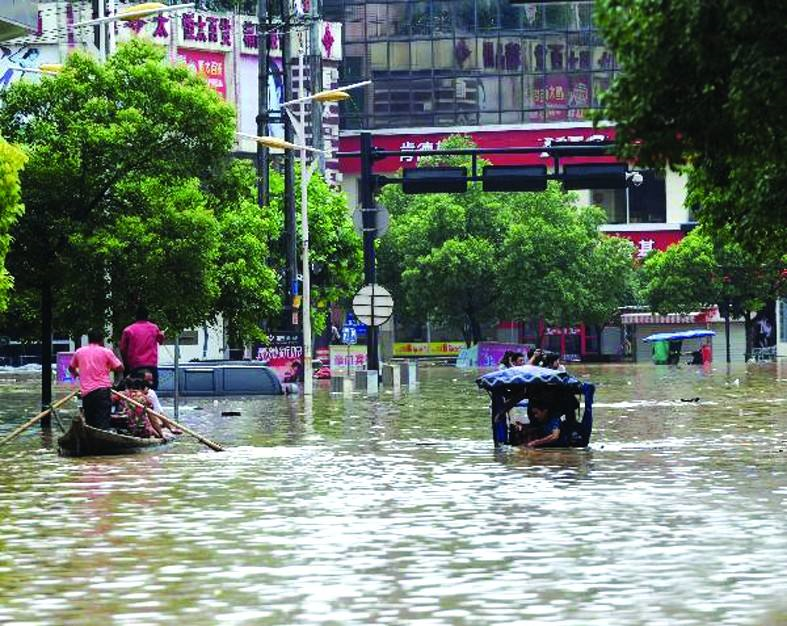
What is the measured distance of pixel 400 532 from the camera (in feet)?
56.8

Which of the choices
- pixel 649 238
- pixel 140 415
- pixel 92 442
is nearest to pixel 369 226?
pixel 140 415

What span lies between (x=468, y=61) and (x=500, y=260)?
21351 millimetres

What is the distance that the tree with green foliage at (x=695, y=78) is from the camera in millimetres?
13750

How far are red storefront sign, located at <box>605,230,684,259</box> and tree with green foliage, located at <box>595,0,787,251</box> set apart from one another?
341 feet

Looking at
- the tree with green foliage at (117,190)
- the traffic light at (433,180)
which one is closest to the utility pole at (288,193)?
the traffic light at (433,180)

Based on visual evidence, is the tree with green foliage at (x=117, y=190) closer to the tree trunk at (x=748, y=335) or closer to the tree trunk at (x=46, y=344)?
the tree trunk at (x=46, y=344)

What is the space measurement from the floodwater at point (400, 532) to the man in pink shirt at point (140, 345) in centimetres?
168

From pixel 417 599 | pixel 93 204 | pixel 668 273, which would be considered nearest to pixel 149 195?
pixel 93 204

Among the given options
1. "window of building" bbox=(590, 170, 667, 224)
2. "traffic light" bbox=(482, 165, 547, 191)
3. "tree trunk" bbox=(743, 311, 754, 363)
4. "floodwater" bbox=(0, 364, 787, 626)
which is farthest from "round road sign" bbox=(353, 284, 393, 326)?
"window of building" bbox=(590, 170, 667, 224)

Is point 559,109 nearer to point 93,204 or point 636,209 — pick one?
point 636,209

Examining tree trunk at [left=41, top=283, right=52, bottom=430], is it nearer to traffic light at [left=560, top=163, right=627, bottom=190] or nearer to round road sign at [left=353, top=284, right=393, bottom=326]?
traffic light at [left=560, top=163, right=627, bottom=190]

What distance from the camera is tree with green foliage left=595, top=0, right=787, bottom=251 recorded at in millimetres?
13750

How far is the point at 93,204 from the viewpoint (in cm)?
3866

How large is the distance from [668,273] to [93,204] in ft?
234
